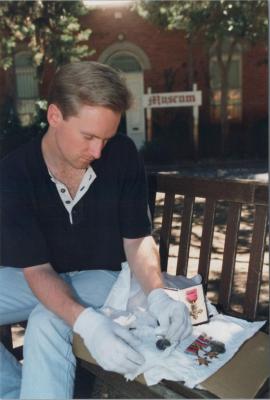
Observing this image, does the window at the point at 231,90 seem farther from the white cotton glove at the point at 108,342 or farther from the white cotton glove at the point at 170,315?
the white cotton glove at the point at 108,342

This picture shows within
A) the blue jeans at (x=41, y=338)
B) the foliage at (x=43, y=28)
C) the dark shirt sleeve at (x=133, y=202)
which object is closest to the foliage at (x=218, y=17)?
the foliage at (x=43, y=28)

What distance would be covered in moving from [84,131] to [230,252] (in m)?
0.82

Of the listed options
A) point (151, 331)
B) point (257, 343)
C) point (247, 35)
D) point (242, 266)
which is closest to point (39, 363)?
point (151, 331)

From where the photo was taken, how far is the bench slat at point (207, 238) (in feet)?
7.55

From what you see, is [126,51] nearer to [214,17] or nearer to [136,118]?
[136,118]

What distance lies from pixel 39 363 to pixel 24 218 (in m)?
0.54

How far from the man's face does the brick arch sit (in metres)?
12.0

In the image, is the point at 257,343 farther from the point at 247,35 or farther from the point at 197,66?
the point at 197,66

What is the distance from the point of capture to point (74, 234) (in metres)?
2.12

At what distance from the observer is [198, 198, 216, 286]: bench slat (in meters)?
2.30

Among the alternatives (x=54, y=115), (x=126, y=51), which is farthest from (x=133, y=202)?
(x=126, y=51)

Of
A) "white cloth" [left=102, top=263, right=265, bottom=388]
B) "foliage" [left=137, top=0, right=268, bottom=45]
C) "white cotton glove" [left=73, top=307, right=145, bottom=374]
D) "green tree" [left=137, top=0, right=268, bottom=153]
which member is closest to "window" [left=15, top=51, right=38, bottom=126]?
"green tree" [left=137, top=0, right=268, bottom=153]

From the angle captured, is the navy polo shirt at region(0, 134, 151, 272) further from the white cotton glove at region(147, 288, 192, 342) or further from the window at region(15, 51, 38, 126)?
the window at region(15, 51, 38, 126)

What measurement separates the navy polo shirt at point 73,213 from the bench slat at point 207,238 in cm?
29
